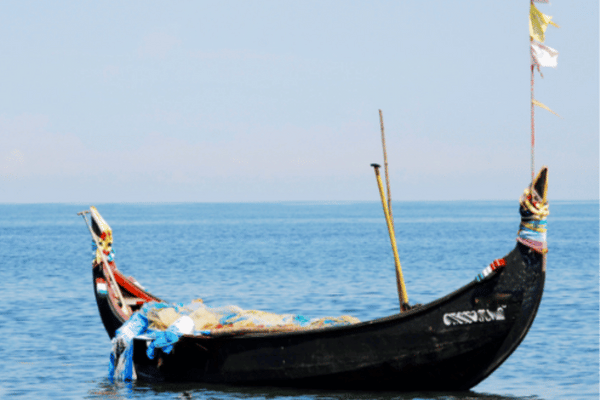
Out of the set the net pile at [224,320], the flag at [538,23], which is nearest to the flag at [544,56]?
the flag at [538,23]

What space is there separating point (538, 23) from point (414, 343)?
5208mm

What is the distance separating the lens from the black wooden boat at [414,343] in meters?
11.7

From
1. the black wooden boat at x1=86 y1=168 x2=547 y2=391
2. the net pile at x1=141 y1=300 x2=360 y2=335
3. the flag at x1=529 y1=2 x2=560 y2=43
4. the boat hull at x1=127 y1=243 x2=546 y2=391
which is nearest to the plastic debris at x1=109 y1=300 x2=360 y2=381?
the net pile at x1=141 y1=300 x2=360 y2=335

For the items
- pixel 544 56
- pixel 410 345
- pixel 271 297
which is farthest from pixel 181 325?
pixel 271 297

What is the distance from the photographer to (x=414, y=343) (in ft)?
39.9

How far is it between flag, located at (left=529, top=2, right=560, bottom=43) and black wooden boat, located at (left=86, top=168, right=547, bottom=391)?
6.76 ft

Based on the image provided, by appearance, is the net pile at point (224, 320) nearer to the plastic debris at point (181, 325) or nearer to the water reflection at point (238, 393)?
the plastic debris at point (181, 325)

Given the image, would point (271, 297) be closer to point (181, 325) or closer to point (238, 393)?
point (181, 325)

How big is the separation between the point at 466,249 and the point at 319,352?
53.6 meters

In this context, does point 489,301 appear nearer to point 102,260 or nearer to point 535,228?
point 535,228

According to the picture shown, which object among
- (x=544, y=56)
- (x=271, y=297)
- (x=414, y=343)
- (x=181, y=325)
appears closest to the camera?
(x=544, y=56)

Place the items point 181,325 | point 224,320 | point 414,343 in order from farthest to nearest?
point 224,320 → point 181,325 → point 414,343

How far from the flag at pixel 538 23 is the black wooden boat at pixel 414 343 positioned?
6.76 ft

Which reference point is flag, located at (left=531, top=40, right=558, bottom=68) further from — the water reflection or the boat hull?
the water reflection
